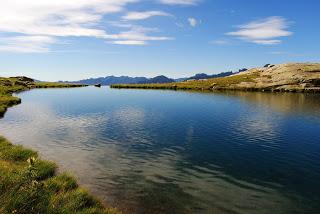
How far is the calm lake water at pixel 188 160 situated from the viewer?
25.5m

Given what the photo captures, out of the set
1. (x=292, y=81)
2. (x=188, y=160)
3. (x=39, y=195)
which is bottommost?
(x=188, y=160)

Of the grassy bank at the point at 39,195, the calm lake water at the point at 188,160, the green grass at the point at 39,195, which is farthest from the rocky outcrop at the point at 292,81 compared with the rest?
the green grass at the point at 39,195

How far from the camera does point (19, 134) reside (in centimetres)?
5050

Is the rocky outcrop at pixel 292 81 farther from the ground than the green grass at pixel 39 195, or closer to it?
farther from the ground

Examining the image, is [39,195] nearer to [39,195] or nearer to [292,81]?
[39,195]

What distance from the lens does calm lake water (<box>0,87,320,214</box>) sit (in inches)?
1003

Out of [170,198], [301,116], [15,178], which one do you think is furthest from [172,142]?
[301,116]

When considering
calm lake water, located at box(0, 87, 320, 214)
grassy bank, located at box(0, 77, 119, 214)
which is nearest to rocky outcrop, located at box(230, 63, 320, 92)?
calm lake water, located at box(0, 87, 320, 214)

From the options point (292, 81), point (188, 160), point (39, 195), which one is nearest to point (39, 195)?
point (39, 195)

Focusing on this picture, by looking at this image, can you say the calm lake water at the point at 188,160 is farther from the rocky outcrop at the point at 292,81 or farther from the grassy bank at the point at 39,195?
the rocky outcrop at the point at 292,81

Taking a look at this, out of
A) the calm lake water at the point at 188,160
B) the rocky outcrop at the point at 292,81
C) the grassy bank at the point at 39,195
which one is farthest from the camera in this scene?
the rocky outcrop at the point at 292,81

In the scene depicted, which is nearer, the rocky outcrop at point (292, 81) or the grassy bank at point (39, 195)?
the grassy bank at point (39, 195)

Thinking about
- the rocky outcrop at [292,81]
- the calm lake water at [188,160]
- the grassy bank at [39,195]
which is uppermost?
the rocky outcrop at [292,81]

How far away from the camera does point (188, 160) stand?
119 ft
